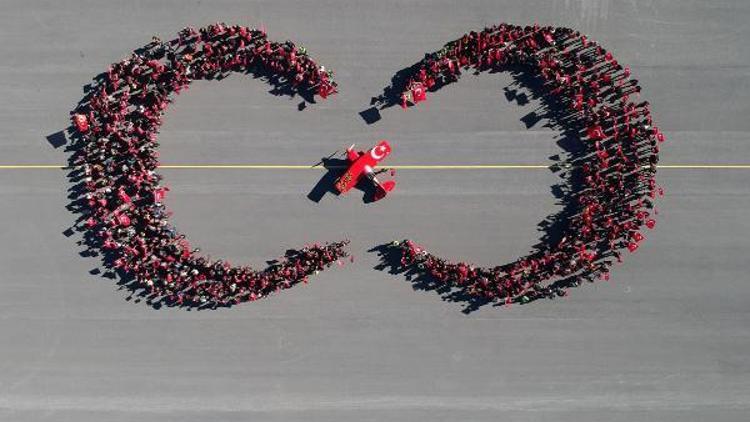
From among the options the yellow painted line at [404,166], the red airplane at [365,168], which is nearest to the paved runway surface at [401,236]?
the yellow painted line at [404,166]

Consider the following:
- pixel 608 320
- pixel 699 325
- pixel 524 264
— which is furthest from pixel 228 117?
pixel 699 325

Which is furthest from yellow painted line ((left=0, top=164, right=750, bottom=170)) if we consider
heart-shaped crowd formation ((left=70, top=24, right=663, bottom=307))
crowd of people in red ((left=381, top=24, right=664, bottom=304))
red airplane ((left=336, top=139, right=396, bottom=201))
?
crowd of people in red ((left=381, top=24, right=664, bottom=304))

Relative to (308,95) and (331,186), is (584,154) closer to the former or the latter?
(331,186)

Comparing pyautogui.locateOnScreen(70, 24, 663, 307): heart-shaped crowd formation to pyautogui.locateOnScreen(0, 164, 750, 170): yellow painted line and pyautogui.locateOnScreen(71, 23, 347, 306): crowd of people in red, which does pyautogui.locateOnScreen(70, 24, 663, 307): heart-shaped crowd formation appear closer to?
pyautogui.locateOnScreen(71, 23, 347, 306): crowd of people in red

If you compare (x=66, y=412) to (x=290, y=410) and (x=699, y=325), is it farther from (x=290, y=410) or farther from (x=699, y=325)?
(x=699, y=325)

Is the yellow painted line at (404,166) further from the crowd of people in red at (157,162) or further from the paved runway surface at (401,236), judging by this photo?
the crowd of people in red at (157,162)

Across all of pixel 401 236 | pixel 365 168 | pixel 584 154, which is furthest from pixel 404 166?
pixel 584 154
